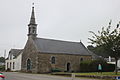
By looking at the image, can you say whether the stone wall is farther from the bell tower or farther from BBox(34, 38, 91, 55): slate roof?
the bell tower

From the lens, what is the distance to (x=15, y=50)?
66875mm

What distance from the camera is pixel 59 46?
2136 inches

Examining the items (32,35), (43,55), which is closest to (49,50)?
(43,55)

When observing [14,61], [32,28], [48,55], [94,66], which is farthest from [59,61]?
[14,61]

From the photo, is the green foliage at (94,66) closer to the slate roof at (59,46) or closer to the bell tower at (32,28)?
the slate roof at (59,46)

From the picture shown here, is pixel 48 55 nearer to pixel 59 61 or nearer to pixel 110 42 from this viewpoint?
pixel 59 61

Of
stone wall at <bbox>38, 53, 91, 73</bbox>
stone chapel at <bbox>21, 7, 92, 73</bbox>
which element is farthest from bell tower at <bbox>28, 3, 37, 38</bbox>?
stone wall at <bbox>38, 53, 91, 73</bbox>

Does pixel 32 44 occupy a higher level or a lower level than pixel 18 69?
higher

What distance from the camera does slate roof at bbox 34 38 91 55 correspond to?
5068 centimetres

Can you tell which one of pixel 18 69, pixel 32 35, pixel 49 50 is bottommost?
pixel 18 69

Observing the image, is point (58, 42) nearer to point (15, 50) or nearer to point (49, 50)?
point (49, 50)

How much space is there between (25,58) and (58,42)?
891cm

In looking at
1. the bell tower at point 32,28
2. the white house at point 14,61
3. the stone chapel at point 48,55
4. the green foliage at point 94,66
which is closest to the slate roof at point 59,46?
the stone chapel at point 48,55

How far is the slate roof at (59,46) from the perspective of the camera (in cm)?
5068
